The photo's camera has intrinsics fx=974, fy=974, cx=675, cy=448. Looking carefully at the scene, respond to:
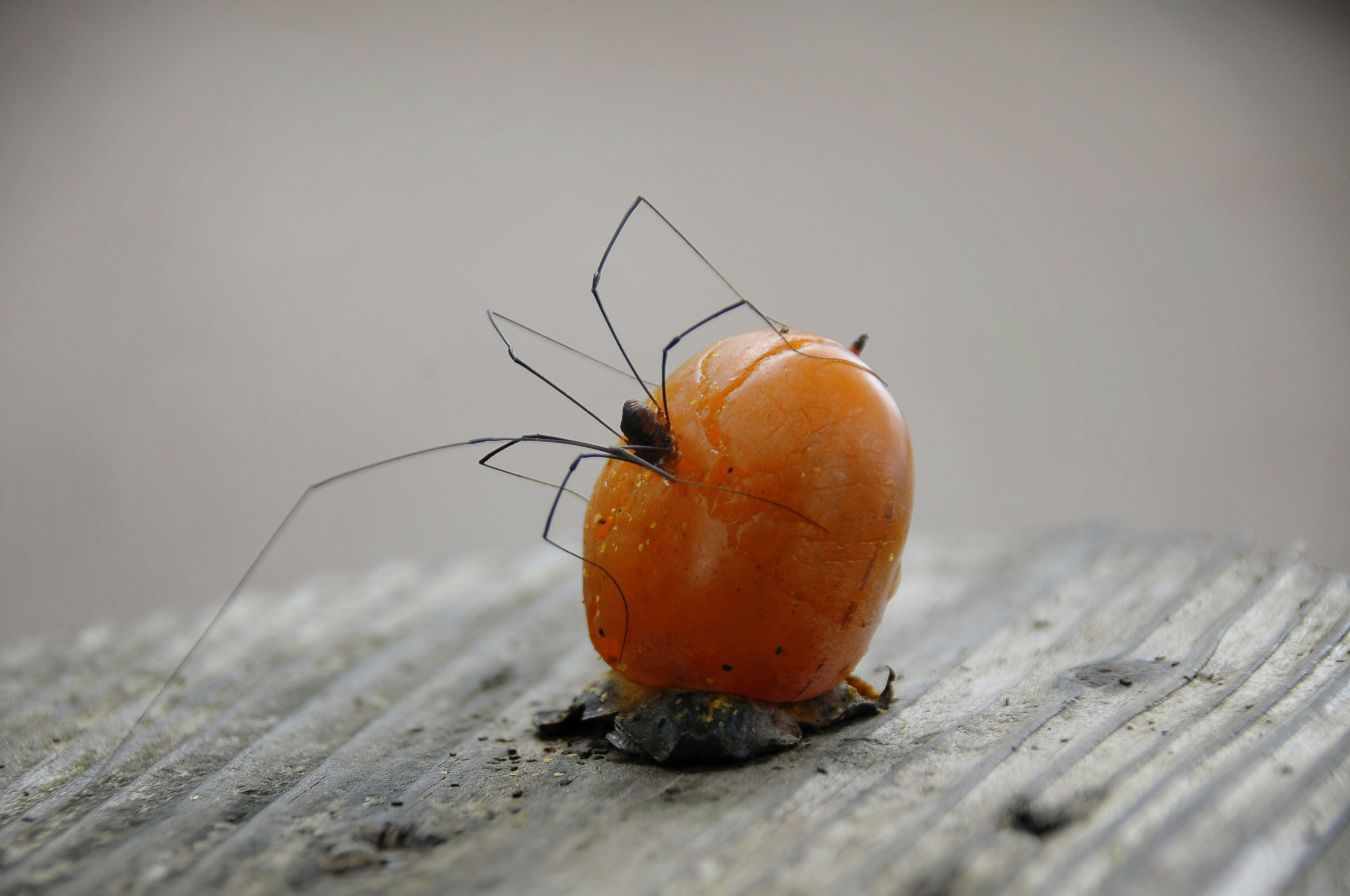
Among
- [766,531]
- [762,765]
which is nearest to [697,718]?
[762,765]

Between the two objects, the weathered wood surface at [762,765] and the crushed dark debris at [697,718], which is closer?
the weathered wood surface at [762,765]

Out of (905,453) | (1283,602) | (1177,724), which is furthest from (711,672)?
(1283,602)

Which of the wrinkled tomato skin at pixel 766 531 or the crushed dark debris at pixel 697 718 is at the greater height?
the wrinkled tomato skin at pixel 766 531

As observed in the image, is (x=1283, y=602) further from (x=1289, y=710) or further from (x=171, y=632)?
(x=171, y=632)

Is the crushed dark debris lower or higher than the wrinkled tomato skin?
lower

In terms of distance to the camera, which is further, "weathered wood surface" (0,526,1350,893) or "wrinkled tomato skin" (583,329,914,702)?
"wrinkled tomato skin" (583,329,914,702)

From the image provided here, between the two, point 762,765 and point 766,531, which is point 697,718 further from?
point 766,531
